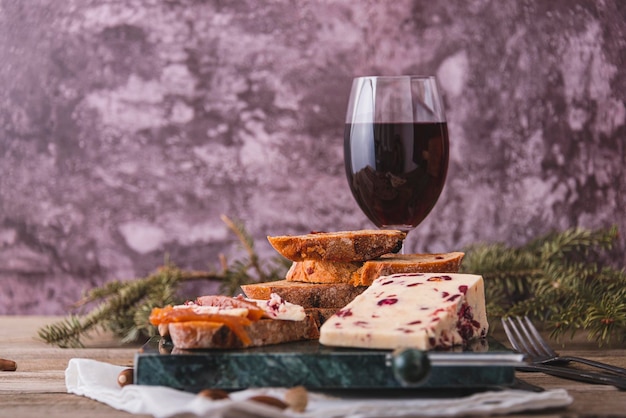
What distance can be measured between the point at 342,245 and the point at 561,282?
776mm

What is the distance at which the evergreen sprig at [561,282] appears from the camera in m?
1.96

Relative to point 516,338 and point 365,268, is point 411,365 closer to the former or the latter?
point 365,268

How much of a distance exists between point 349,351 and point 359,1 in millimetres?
1729

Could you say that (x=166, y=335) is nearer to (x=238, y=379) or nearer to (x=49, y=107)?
(x=238, y=379)

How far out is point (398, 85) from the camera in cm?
181

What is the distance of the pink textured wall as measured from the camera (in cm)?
278

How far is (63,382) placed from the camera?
5.39 feet

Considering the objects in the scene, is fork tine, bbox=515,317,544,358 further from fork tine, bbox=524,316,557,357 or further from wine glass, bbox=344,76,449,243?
wine glass, bbox=344,76,449,243

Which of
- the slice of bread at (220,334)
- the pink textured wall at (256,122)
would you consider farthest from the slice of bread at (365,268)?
the pink textured wall at (256,122)

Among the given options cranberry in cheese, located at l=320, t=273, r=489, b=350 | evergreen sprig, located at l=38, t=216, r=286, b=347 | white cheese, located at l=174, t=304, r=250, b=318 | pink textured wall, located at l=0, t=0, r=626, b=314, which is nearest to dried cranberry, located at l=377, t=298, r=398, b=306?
cranberry in cheese, located at l=320, t=273, r=489, b=350

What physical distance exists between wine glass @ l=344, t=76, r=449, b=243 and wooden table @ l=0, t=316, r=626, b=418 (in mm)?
436

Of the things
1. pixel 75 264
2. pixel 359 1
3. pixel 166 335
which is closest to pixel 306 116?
pixel 359 1

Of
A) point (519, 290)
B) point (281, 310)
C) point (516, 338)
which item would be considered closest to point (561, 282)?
point (519, 290)

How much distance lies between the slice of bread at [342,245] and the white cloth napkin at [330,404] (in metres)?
0.41
